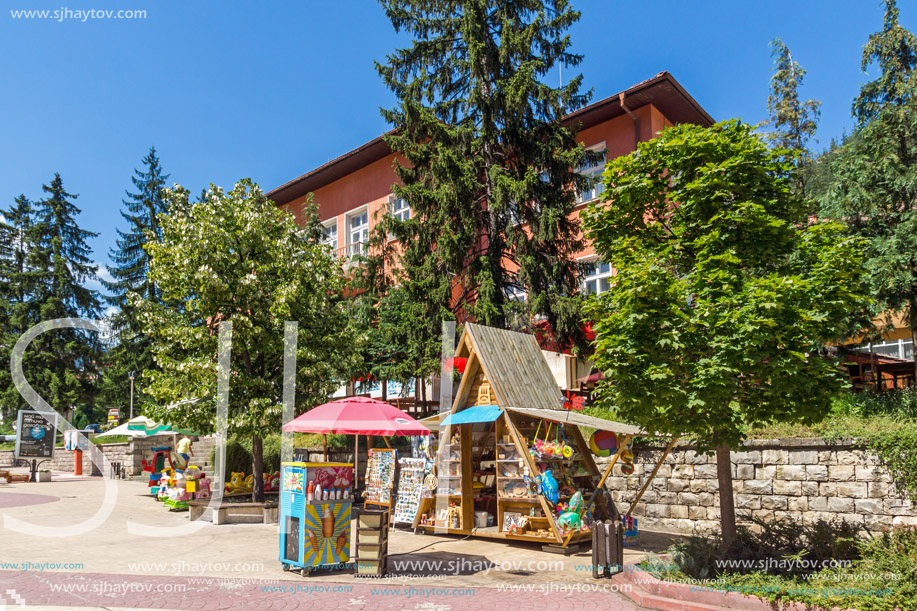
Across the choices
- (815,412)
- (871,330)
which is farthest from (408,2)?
(815,412)

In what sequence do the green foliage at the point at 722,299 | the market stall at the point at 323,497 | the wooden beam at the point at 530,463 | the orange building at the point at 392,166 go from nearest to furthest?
the green foliage at the point at 722,299 < the market stall at the point at 323,497 < the wooden beam at the point at 530,463 < the orange building at the point at 392,166

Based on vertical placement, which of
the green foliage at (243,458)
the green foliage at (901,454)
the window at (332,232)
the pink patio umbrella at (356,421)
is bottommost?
the green foliage at (243,458)

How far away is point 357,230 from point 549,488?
22.1 meters

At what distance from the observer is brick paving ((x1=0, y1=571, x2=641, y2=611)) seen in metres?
7.58

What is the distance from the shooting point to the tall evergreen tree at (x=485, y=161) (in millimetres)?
19156

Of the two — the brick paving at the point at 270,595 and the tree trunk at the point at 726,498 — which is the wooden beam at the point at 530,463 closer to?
the brick paving at the point at 270,595

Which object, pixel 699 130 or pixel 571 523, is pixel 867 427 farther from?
pixel 699 130

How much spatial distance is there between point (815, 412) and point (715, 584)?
8.11ft

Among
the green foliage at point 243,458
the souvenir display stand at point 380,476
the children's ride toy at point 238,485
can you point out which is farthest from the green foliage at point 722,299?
the green foliage at point 243,458

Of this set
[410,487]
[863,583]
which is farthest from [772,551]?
[410,487]

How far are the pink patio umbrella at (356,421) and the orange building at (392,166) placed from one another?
868 cm

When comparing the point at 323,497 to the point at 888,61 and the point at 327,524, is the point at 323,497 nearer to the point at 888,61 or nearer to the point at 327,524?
the point at 327,524

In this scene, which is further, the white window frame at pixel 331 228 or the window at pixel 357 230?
the white window frame at pixel 331 228

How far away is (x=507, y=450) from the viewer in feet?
39.5
